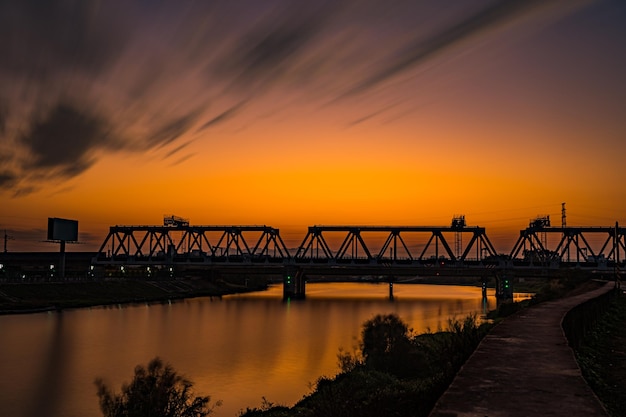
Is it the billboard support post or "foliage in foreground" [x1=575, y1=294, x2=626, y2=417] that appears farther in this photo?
the billboard support post

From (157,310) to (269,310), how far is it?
17787 mm

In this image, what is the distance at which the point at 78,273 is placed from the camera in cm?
14762

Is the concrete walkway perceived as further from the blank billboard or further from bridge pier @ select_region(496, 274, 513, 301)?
the blank billboard

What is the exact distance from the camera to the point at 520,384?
11805mm

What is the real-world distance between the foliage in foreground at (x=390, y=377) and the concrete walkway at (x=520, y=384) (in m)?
0.69

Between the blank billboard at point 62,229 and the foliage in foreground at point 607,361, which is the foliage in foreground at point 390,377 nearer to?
the foliage in foreground at point 607,361

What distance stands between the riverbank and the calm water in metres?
6.77

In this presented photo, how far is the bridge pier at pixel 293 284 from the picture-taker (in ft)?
432

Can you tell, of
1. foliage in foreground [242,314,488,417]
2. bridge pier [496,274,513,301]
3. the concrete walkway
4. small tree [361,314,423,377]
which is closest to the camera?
the concrete walkway

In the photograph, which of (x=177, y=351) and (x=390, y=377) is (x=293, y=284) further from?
(x=390, y=377)

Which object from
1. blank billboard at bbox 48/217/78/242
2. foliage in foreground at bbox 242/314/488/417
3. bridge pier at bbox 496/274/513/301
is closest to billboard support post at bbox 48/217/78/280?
blank billboard at bbox 48/217/78/242

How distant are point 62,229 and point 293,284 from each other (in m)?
55.9

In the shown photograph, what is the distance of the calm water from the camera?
32.9 meters

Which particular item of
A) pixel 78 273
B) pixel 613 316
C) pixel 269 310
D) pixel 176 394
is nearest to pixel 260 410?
pixel 176 394
